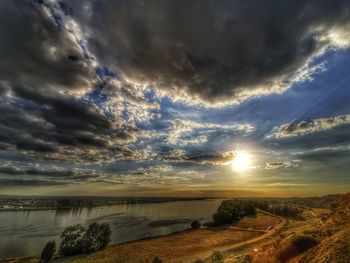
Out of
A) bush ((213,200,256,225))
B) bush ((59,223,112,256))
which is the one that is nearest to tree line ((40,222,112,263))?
bush ((59,223,112,256))

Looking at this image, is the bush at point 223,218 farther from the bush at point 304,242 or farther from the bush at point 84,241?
the bush at point 304,242

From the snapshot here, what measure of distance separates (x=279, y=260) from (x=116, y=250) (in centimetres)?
4457

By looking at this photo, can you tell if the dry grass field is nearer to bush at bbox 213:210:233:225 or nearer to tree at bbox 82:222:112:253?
tree at bbox 82:222:112:253

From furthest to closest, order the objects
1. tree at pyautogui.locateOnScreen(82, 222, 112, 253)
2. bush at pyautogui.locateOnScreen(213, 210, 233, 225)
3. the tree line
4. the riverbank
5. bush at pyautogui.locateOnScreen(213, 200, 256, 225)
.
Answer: bush at pyautogui.locateOnScreen(213, 200, 256, 225), bush at pyautogui.locateOnScreen(213, 210, 233, 225), tree at pyautogui.locateOnScreen(82, 222, 112, 253), the tree line, the riverbank

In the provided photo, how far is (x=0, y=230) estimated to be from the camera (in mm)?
94000

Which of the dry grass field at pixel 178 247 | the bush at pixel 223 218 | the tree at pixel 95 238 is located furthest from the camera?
the bush at pixel 223 218

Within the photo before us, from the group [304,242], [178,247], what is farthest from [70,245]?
[304,242]

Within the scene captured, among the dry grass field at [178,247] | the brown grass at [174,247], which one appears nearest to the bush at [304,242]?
the dry grass field at [178,247]

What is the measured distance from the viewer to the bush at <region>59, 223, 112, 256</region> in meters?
61.7

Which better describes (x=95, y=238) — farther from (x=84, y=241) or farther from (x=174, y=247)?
(x=174, y=247)

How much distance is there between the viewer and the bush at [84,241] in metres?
61.7

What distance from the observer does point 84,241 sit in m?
63.8

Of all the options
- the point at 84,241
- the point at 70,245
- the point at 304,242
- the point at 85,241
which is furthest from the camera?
the point at 85,241

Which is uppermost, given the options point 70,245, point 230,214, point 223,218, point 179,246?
point 230,214
